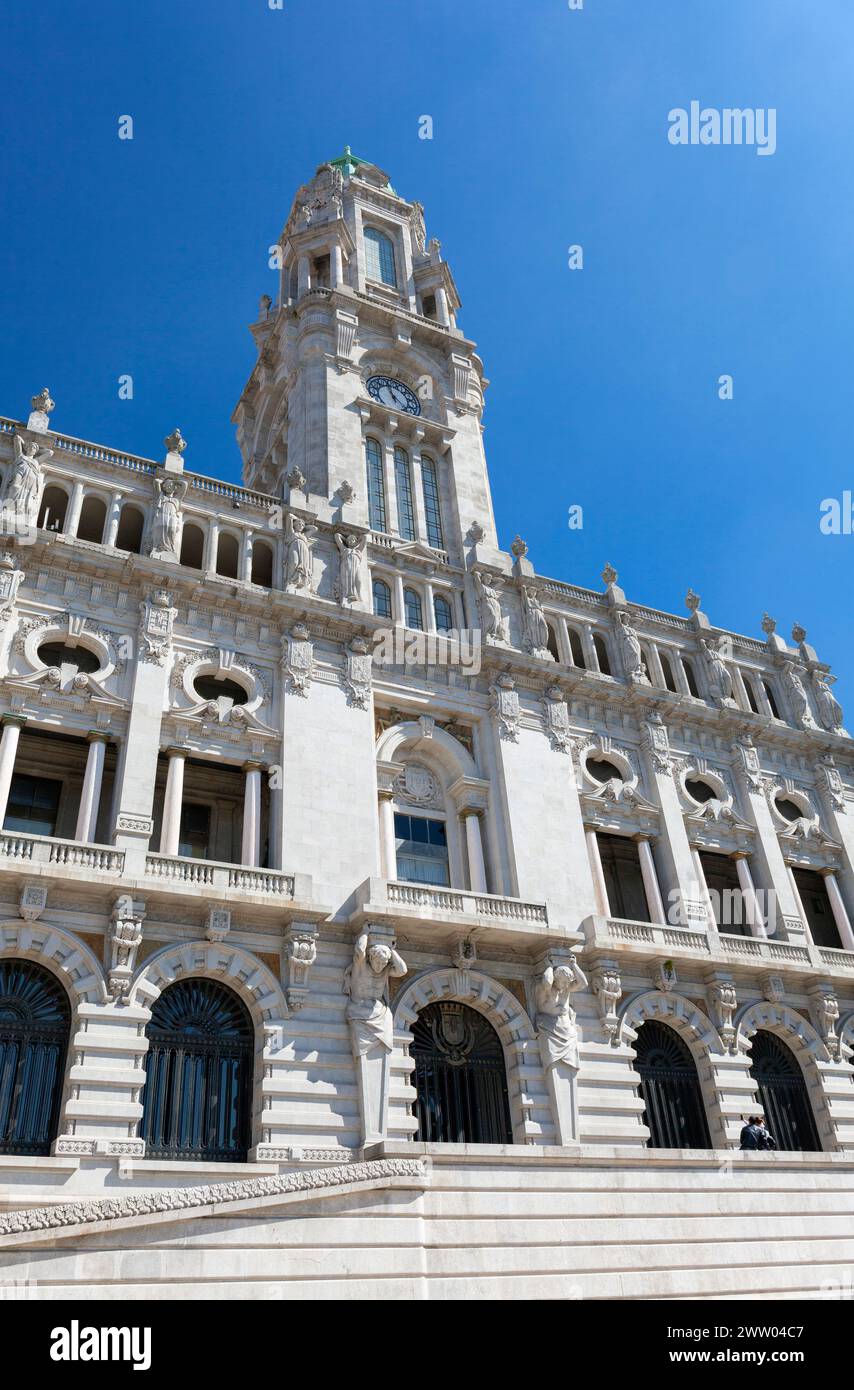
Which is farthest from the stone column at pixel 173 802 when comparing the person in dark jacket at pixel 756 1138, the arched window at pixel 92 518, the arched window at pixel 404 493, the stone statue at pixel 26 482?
the person in dark jacket at pixel 756 1138

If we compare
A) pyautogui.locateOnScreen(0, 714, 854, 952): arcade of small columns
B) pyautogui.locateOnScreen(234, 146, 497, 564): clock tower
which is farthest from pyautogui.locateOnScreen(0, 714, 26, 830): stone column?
pyautogui.locateOnScreen(234, 146, 497, 564): clock tower

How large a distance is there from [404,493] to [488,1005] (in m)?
22.4

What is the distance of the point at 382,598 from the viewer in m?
37.2

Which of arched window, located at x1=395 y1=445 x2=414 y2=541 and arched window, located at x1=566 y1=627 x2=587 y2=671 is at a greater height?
arched window, located at x1=395 y1=445 x2=414 y2=541

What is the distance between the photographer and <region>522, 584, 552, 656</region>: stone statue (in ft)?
124

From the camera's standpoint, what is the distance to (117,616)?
3091cm

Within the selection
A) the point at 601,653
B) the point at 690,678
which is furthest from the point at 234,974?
the point at 690,678

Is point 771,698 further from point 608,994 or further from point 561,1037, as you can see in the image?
point 561,1037

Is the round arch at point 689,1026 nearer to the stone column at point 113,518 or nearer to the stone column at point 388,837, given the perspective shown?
the stone column at point 388,837

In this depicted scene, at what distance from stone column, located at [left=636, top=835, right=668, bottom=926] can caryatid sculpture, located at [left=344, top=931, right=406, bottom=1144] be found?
431 inches

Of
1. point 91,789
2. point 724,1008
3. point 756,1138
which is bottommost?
point 756,1138

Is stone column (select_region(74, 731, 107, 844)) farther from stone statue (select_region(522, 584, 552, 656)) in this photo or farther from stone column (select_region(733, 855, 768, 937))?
stone column (select_region(733, 855, 768, 937))
